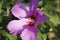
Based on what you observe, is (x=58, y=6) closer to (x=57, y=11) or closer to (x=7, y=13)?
(x=57, y=11)

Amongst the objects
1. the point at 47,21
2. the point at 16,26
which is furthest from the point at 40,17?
the point at 16,26

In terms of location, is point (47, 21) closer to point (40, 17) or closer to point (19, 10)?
point (40, 17)

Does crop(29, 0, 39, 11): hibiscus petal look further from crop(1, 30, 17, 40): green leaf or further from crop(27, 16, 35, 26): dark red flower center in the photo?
crop(1, 30, 17, 40): green leaf

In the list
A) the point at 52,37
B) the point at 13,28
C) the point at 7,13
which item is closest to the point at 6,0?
the point at 7,13

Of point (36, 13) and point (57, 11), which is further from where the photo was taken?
point (57, 11)

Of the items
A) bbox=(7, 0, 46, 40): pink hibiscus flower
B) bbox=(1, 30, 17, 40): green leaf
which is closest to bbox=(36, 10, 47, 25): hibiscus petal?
bbox=(7, 0, 46, 40): pink hibiscus flower

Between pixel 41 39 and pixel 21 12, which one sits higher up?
pixel 21 12
